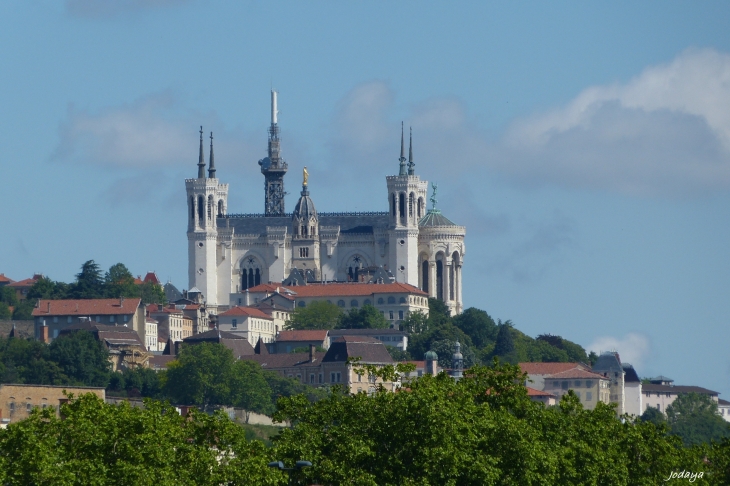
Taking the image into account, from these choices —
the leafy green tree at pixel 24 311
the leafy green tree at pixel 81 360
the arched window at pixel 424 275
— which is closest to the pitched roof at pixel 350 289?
the arched window at pixel 424 275

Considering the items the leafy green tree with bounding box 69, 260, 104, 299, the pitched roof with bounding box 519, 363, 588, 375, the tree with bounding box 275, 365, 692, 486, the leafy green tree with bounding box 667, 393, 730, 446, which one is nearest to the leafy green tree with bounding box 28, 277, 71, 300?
the leafy green tree with bounding box 69, 260, 104, 299

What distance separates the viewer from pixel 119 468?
2464 inches

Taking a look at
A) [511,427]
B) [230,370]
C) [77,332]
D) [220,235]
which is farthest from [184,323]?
[511,427]

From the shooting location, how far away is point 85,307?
182 metres

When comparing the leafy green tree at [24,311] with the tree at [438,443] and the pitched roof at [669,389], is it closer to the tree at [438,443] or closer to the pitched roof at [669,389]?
the pitched roof at [669,389]

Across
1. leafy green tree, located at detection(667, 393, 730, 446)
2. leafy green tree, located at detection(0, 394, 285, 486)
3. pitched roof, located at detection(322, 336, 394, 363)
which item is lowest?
leafy green tree, located at detection(0, 394, 285, 486)

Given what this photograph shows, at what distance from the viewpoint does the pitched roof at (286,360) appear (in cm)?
17050

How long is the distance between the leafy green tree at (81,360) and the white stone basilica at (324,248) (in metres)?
34.7

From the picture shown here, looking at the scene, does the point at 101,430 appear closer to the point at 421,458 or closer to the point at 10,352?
the point at 421,458

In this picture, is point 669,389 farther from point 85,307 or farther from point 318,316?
point 85,307

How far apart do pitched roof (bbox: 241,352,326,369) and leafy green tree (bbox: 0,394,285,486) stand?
100322 mm

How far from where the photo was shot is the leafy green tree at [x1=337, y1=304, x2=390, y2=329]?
186 m

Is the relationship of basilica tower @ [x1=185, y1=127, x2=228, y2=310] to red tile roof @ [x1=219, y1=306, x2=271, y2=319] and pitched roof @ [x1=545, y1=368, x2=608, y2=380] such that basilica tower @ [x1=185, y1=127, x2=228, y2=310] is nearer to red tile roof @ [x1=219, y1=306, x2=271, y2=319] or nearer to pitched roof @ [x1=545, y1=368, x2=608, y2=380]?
red tile roof @ [x1=219, y1=306, x2=271, y2=319]

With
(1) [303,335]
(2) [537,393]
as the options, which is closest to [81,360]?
(1) [303,335]
